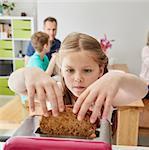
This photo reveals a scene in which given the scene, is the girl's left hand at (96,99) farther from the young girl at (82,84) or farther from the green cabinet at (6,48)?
the green cabinet at (6,48)

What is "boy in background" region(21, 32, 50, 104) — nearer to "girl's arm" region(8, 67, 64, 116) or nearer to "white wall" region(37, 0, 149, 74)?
"white wall" region(37, 0, 149, 74)

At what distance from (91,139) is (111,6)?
2.76m

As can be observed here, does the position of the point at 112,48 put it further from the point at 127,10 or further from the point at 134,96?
the point at 134,96

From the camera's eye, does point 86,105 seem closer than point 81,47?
Yes

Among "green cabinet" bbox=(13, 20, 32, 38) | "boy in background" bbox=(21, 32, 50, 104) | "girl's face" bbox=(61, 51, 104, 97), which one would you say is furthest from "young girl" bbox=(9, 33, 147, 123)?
"green cabinet" bbox=(13, 20, 32, 38)

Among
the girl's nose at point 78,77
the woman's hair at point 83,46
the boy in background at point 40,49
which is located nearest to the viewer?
the girl's nose at point 78,77

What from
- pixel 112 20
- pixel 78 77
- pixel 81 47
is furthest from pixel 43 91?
Answer: pixel 112 20

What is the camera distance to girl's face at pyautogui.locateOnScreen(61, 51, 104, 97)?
557 mm

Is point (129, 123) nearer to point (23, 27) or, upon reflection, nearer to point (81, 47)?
point (81, 47)

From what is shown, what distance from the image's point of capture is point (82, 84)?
0.56m

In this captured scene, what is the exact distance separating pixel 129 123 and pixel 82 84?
4.00 feet

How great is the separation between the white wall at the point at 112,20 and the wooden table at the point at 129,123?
4.82ft

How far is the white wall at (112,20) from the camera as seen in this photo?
2.96 meters

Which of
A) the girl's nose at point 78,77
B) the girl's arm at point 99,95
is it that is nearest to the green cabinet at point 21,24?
the girl's nose at point 78,77
